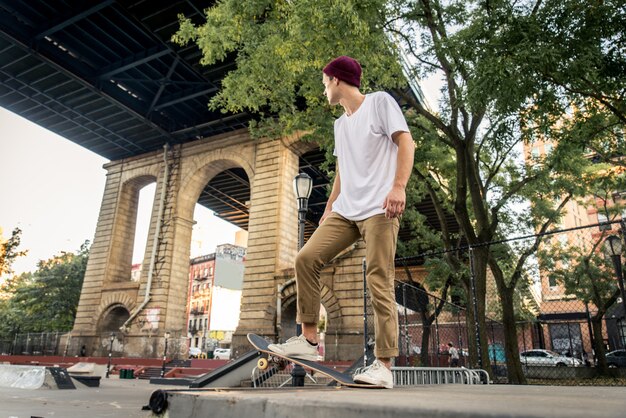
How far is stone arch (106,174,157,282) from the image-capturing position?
24.7 meters

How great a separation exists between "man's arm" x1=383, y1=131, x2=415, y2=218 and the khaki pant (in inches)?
3.8

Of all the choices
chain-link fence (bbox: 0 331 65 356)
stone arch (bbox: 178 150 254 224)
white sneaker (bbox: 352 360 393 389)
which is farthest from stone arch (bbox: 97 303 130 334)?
white sneaker (bbox: 352 360 393 389)

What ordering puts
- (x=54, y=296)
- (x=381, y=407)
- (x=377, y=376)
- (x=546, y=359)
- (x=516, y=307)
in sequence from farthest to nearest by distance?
(x=54, y=296) → (x=546, y=359) → (x=516, y=307) → (x=377, y=376) → (x=381, y=407)

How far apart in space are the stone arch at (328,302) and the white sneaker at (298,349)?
49.4 feet

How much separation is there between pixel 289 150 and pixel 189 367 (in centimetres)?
1103

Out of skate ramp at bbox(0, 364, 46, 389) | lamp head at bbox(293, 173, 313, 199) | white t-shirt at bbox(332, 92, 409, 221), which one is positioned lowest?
skate ramp at bbox(0, 364, 46, 389)

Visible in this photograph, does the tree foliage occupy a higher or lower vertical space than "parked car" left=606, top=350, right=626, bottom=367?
higher

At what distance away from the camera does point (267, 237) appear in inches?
778

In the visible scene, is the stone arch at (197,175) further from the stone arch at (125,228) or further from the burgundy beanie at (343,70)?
the burgundy beanie at (343,70)

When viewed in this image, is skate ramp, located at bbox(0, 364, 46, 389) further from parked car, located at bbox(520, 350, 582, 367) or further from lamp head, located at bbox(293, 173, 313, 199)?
parked car, located at bbox(520, 350, 582, 367)

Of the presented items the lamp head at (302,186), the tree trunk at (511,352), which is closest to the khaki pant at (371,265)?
the lamp head at (302,186)

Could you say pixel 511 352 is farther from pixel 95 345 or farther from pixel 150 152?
pixel 150 152

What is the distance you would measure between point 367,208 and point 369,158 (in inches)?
14.6

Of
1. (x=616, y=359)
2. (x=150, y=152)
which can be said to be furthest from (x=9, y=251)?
(x=616, y=359)
